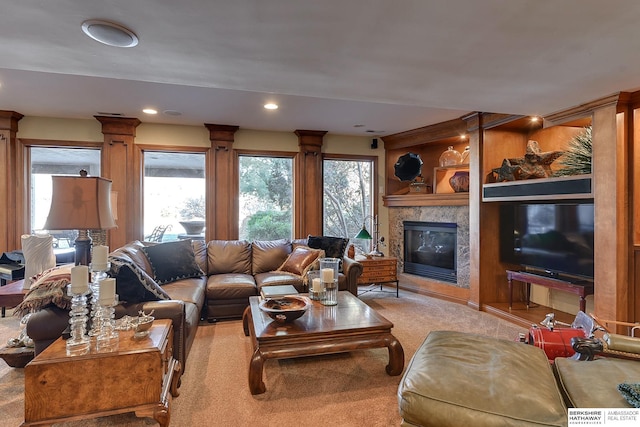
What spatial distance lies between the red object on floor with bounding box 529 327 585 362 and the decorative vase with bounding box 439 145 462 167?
9.45 feet

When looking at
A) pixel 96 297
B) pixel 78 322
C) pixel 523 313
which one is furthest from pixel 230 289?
pixel 523 313

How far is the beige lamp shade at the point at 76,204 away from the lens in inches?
74.0

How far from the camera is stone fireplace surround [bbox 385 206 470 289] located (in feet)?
14.4

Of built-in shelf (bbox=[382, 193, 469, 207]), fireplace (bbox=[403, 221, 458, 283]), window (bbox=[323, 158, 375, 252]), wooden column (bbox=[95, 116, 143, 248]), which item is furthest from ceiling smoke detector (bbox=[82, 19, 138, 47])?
fireplace (bbox=[403, 221, 458, 283])

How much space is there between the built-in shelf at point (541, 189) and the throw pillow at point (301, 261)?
2.13 meters

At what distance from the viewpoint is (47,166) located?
4703 mm

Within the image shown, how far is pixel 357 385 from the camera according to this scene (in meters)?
2.24

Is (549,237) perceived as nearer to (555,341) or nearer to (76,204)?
(555,341)

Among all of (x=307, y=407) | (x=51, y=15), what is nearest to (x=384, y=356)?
(x=307, y=407)

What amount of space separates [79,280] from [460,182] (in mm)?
4344

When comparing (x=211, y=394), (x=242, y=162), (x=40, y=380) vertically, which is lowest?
(x=211, y=394)

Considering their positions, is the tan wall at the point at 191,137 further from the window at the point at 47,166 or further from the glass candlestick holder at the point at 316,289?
the glass candlestick holder at the point at 316,289

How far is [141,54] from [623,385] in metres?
2.93

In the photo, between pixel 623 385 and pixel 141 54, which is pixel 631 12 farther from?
pixel 141 54
